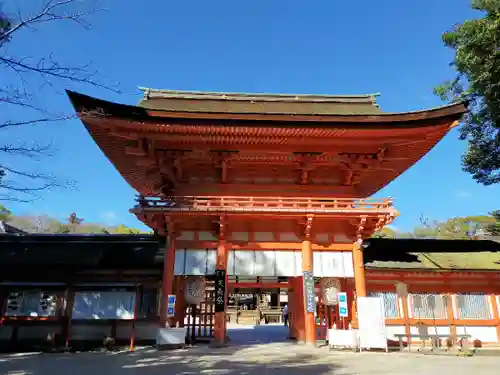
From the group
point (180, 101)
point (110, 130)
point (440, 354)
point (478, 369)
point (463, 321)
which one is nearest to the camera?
point (478, 369)

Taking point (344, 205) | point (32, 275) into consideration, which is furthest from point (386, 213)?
point (32, 275)

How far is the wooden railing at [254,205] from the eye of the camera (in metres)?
13.0

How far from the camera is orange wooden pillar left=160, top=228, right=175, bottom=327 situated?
1283cm

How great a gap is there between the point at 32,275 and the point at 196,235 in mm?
6252

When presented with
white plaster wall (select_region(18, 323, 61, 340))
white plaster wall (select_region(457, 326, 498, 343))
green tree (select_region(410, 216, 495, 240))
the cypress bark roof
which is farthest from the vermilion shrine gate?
green tree (select_region(410, 216, 495, 240))

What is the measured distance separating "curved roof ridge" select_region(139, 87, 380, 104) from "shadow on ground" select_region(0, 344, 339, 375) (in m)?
10.4

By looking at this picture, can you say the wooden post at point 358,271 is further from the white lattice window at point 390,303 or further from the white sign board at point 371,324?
the white lattice window at point 390,303

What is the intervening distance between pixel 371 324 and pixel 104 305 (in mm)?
9184

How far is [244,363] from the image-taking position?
9625mm

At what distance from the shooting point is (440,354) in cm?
1159

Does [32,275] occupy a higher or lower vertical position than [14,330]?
higher

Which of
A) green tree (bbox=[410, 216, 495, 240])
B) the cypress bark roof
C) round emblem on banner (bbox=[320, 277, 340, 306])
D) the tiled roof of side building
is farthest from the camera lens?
green tree (bbox=[410, 216, 495, 240])

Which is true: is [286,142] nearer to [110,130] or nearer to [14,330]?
[110,130]

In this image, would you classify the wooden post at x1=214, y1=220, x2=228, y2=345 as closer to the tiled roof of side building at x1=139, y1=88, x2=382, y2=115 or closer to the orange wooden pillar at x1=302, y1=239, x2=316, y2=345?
the orange wooden pillar at x1=302, y1=239, x2=316, y2=345
